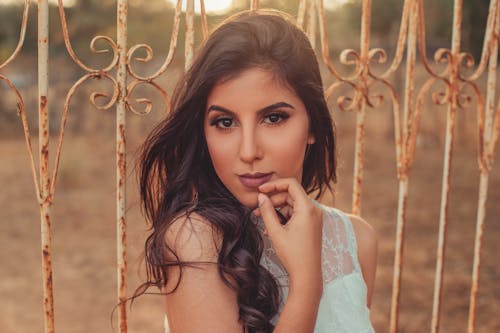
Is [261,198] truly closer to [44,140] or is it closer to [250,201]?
[250,201]

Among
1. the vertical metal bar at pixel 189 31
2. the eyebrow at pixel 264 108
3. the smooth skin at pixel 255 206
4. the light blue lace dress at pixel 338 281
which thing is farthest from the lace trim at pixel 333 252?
the vertical metal bar at pixel 189 31

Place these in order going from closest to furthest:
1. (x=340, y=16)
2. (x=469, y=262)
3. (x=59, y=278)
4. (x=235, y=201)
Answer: (x=235, y=201) → (x=59, y=278) → (x=469, y=262) → (x=340, y=16)

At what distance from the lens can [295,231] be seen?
1.51 metres

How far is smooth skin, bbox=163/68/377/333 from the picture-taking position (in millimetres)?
1454

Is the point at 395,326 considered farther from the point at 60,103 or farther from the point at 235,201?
the point at 60,103

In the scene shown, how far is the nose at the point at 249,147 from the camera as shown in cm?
154

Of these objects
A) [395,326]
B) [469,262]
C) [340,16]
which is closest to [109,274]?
[469,262]

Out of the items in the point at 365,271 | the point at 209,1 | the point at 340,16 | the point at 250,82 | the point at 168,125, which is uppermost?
the point at 340,16

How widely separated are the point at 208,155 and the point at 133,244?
1.28 meters

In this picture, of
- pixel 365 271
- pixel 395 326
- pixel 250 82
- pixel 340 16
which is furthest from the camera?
pixel 340 16

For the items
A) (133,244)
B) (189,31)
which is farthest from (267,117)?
(133,244)

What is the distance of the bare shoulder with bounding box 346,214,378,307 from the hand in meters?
0.41

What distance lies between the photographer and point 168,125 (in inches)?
69.0

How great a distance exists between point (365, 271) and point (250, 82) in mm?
769
